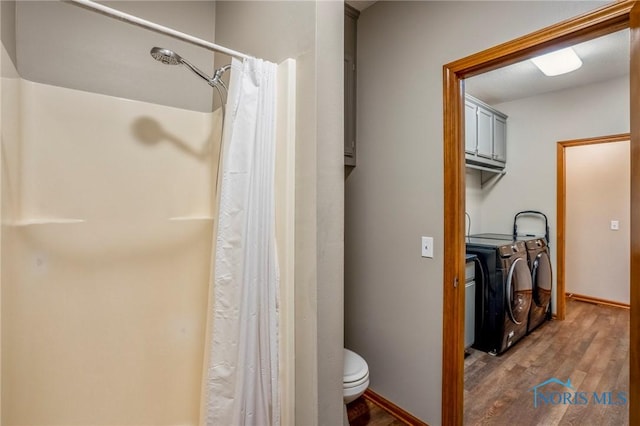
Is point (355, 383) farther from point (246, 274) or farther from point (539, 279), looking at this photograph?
point (539, 279)

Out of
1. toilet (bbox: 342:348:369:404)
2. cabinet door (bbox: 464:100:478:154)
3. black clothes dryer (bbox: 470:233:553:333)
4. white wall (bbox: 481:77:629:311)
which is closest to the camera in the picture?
toilet (bbox: 342:348:369:404)

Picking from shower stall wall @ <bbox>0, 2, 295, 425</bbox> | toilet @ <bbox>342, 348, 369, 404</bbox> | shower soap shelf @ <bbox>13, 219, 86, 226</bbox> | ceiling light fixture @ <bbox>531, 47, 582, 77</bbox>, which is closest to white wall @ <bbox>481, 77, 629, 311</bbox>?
ceiling light fixture @ <bbox>531, 47, 582, 77</bbox>

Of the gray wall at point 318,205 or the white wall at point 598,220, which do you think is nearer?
the gray wall at point 318,205

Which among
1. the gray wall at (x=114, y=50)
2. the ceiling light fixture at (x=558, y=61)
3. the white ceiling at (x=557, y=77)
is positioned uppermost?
the white ceiling at (x=557, y=77)

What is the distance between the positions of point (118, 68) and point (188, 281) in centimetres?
115

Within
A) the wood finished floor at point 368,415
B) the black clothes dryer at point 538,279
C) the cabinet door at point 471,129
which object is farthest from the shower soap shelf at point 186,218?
the black clothes dryer at point 538,279

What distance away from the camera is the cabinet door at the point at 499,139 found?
3549mm

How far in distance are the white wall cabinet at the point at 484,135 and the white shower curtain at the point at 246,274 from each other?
2.48 m

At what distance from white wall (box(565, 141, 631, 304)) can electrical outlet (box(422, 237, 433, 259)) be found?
359 centimetres

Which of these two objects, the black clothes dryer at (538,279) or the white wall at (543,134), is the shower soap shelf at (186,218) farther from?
the white wall at (543,134)

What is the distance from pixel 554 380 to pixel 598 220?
9.16 feet

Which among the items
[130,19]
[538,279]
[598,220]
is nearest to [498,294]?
[538,279]

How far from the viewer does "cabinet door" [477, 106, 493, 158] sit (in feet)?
10.6

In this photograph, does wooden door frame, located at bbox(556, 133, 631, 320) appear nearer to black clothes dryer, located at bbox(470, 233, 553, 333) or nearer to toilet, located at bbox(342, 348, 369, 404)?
black clothes dryer, located at bbox(470, 233, 553, 333)
